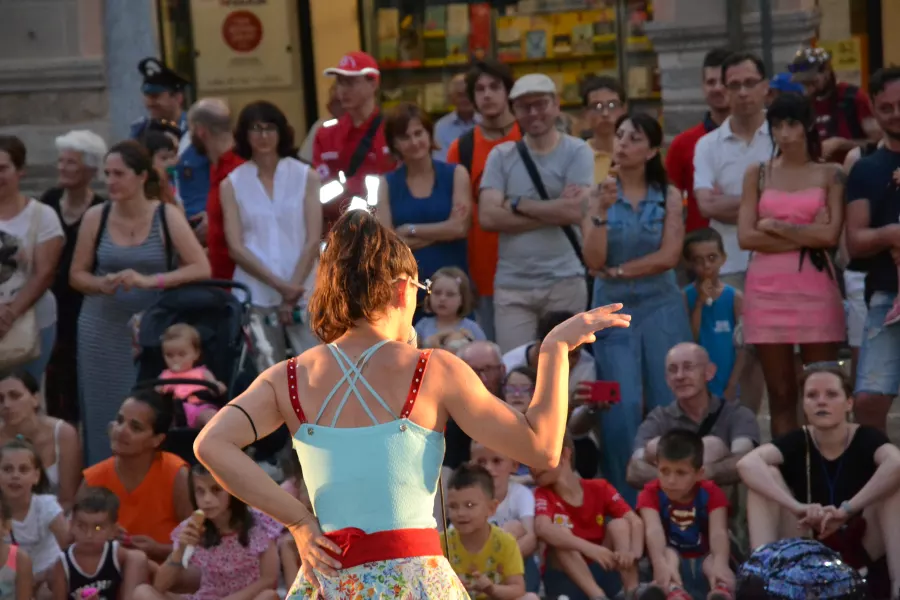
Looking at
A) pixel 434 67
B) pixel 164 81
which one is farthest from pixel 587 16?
pixel 164 81

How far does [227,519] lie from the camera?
6.77 m

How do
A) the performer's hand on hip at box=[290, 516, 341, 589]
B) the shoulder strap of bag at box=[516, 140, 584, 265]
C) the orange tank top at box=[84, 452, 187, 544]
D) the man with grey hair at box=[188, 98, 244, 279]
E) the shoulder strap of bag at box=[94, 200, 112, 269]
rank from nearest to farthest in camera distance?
the performer's hand on hip at box=[290, 516, 341, 589], the orange tank top at box=[84, 452, 187, 544], the shoulder strap of bag at box=[516, 140, 584, 265], the shoulder strap of bag at box=[94, 200, 112, 269], the man with grey hair at box=[188, 98, 244, 279]

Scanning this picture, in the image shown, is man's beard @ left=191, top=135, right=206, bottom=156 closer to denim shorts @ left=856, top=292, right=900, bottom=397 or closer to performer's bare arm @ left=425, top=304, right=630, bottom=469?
denim shorts @ left=856, top=292, right=900, bottom=397

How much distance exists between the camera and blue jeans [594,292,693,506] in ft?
24.6

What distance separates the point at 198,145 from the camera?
9078mm

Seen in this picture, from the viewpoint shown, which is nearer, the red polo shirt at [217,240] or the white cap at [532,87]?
the white cap at [532,87]

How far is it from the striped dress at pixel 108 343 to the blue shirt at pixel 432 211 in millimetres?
1144

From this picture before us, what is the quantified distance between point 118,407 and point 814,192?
133 inches

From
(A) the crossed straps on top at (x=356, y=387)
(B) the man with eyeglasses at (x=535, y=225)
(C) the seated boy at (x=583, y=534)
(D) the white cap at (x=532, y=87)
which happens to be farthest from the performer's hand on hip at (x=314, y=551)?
(D) the white cap at (x=532, y=87)

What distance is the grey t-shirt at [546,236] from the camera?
7934 millimetres

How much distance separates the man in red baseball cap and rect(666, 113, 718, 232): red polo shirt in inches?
56.2

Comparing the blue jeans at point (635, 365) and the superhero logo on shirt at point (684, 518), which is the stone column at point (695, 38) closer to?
the blue jeans at point (635, 365)

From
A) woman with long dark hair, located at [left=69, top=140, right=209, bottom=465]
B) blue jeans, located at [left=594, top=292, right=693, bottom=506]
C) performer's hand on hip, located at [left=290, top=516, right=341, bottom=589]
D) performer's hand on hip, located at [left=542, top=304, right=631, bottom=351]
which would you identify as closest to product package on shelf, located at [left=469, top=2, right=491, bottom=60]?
woman with long dark hair, located at [left=69, top=140, right=209, bottom=465]

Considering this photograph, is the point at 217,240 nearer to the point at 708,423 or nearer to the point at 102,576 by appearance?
the point at 102,576
